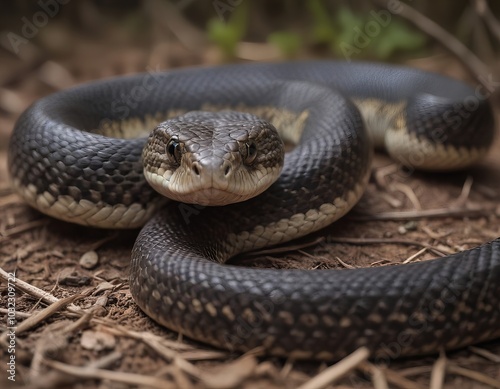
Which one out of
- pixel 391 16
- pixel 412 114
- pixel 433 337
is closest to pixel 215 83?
pixel 412 114

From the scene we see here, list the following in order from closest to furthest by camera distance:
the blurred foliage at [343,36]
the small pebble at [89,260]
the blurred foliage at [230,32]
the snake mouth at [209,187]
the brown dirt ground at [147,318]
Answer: the brown dirt ground at [147,318], the snake mouth at [209,187], the small pebble at [89,260], the blurred foliage at [230,32], the blurred foliage at [343,36]

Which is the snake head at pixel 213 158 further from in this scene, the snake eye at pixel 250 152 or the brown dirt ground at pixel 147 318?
the brown dirt ground at pixel 147 318

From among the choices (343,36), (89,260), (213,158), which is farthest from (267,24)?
(213,158)

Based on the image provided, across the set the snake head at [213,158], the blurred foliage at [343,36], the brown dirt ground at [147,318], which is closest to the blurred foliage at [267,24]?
the blurred foliage at [343,36]

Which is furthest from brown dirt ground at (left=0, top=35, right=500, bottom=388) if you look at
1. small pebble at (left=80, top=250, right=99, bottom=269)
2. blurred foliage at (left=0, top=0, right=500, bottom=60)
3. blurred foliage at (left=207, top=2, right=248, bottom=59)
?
blurred foliage at (left=207, top=2, right=248, bottom=59)

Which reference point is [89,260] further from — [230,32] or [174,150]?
[230,32]

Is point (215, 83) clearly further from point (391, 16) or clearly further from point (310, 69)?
point (391, 16)

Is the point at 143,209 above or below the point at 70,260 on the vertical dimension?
above

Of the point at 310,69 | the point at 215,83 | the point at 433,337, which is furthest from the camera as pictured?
the point at 310,69
